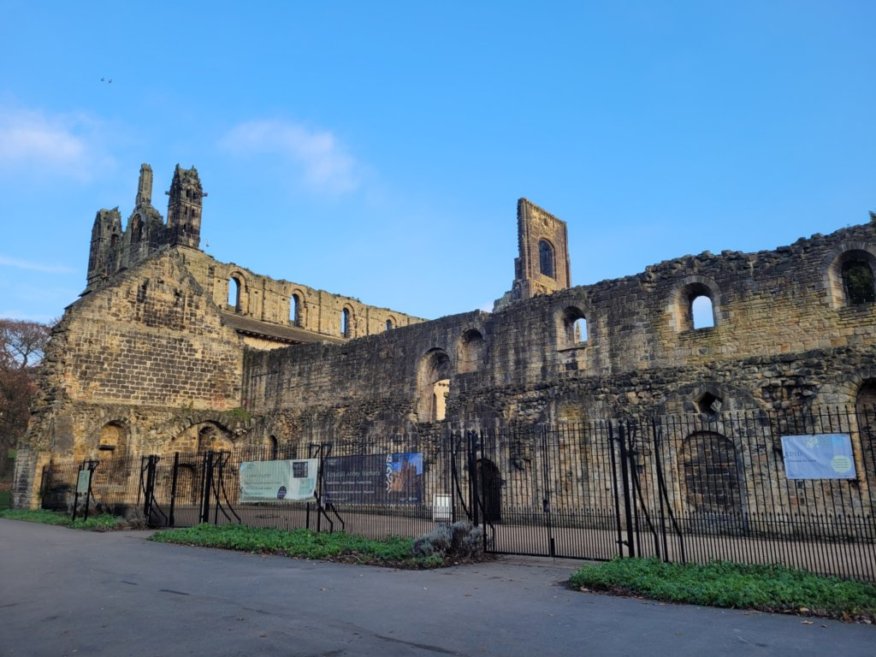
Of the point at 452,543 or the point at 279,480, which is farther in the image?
the point at 279,480

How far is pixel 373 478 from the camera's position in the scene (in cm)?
1591

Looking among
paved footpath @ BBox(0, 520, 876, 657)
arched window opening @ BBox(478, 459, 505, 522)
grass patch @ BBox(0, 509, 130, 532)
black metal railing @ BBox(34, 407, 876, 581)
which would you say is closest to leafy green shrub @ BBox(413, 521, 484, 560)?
black metal railing @ BBox(34, 407, 876, 581)

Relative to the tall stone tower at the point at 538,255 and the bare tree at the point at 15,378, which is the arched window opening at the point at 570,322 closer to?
the tall stone tower at the point at 538,255

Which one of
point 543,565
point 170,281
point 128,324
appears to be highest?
point 170,281

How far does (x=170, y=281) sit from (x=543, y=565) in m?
22.6

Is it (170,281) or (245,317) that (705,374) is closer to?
(170,281)

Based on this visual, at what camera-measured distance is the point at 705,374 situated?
16719 mm

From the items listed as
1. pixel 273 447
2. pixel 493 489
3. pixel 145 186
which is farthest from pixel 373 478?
pixel 145 186

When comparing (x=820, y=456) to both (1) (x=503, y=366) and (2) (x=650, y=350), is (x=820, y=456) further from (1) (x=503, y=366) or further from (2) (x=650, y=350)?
(1) (x=503, y=366)

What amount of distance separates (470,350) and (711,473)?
359 inches

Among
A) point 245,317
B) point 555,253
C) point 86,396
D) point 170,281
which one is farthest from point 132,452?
point 555,253

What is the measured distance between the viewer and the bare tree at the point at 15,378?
39.2m

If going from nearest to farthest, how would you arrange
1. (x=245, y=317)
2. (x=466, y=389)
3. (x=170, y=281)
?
(x=466, y=389) < (x=170, y=281) < (x=245, y=317)

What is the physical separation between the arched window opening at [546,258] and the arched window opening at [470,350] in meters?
21.2
